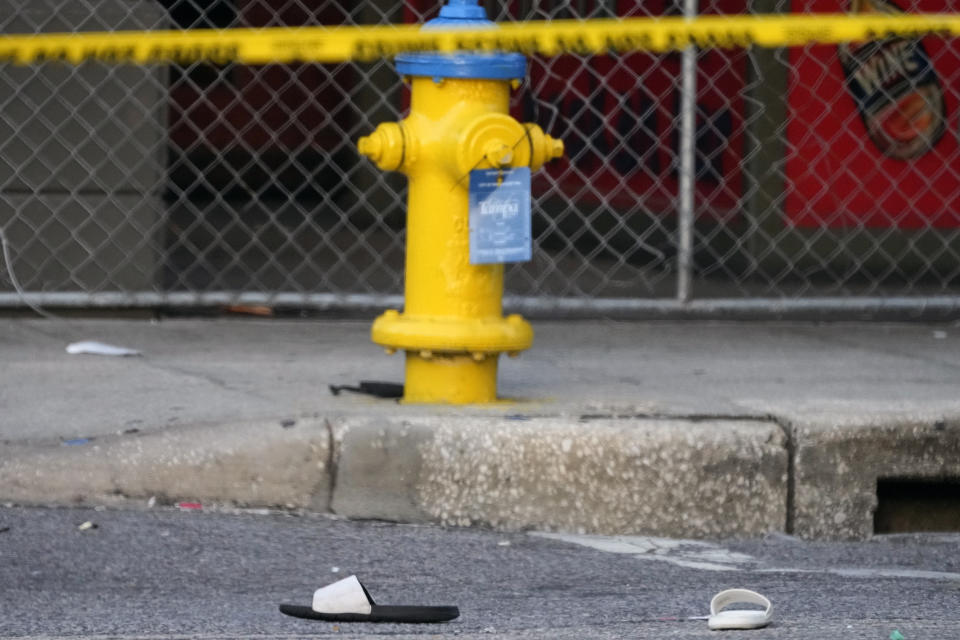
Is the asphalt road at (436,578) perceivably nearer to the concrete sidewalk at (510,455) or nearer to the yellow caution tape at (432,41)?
the concrete sidewalk at (510,455)

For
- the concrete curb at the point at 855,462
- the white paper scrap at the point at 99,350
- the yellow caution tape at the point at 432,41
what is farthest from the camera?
the white paper scrap at the point at 99,350

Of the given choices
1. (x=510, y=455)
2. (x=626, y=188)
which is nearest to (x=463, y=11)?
(x=510, y=455)

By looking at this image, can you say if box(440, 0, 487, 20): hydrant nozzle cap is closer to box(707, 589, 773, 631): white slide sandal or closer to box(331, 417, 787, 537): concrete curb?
box(331, 417, 787, 537): concrete curb

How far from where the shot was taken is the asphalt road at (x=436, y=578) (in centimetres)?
275

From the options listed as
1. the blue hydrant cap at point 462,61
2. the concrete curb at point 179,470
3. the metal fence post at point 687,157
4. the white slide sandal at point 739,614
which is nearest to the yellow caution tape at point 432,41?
the blue hydrant cap at point 462,61

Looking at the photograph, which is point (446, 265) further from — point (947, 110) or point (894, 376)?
point (947, 110)

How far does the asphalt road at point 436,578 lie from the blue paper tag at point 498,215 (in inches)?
25.0

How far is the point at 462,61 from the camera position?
3.59 metres

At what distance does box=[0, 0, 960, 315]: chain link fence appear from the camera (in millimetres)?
5238

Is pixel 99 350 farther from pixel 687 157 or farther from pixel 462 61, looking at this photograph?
pixel 687 157

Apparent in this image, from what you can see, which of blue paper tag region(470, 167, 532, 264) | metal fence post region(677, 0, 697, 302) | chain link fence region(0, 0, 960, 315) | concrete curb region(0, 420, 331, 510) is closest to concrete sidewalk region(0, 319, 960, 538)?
concrete curb region(0, 420, 331, 510)

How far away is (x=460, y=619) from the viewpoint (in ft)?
9.20

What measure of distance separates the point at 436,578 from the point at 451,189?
97 cm

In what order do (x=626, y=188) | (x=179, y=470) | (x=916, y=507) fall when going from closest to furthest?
(x=179, y=470) < (x=916, y=507) < (x=626, y=188)
